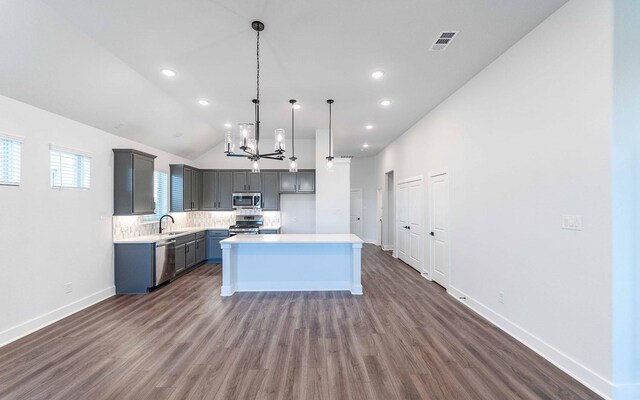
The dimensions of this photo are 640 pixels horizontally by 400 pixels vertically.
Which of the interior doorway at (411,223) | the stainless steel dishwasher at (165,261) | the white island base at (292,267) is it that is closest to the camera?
the white island base at (292,267)

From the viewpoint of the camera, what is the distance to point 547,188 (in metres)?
2.56

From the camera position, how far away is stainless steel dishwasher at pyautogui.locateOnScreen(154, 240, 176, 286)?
15.1 feet

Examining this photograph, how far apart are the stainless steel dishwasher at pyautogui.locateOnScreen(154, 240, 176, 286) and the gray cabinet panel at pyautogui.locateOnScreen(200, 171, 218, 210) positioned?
1.91 meters

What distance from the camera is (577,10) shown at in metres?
2.26

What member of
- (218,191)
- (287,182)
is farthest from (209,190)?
(287,182)

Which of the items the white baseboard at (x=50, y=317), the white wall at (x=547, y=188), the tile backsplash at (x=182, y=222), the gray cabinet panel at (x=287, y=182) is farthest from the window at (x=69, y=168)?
the white wall at (x=547, y=188)

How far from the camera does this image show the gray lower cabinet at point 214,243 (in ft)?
21.5

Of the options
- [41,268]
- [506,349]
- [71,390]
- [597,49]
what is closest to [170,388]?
[71,390]

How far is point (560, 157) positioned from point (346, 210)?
13.3 feet

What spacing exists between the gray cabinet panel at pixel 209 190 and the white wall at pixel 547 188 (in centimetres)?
577

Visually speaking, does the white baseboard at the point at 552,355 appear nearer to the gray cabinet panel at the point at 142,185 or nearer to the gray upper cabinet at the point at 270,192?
the gray upper cabinet at the point at 270,192

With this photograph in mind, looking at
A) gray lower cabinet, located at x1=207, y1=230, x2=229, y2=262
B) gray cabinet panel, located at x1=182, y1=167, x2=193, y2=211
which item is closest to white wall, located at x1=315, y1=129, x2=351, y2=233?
gray lower cabinet, located at x1=207, y1=230, x2=229, y2=262

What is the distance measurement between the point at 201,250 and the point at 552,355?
6348 mm

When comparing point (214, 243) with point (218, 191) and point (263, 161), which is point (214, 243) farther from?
point (263, 161)
